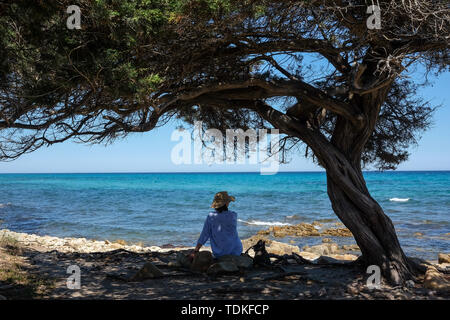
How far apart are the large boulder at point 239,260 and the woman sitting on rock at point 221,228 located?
0.11 meters

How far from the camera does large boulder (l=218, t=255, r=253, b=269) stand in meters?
5.84

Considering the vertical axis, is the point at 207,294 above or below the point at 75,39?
below

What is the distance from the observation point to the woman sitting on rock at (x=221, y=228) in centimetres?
586

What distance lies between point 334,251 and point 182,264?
22.7 feet

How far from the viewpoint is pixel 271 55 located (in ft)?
18.8

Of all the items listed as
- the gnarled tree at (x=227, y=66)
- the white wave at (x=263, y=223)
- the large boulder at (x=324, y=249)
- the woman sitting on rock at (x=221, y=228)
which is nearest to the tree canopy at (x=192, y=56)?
the gnarled tree at (x=227, y=66)

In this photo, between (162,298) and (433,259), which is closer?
(162,298)

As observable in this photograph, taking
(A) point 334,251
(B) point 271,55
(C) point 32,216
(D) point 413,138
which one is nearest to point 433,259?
(A) point 334,251

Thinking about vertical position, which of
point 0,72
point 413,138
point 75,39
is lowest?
point 413,138

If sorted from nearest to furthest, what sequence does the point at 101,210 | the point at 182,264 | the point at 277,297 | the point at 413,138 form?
the point at 277,297, the point at 182,264, the point at 413,138, the point at 101,210

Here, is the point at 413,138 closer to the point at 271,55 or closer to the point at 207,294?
the point at 271,55

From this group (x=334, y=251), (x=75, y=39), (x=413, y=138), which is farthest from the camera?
(x=334, y=251)
